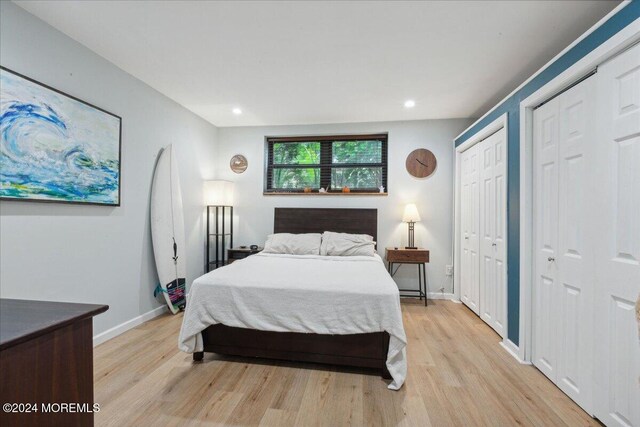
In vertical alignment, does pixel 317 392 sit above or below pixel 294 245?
below

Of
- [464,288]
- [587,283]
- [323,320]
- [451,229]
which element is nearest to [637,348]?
[587,283]

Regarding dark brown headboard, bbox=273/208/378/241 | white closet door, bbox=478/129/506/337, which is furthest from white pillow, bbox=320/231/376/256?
white closet door, bbox=478/129/506/337

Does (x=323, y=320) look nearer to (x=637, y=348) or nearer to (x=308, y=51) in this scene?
(x=637, y=348)

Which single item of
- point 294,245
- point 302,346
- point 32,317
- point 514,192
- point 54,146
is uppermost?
point 54,146

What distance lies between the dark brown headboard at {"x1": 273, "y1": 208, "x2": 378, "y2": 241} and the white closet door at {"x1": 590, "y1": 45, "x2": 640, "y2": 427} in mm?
2639

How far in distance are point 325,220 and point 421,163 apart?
1594mm

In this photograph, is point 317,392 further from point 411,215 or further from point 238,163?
point 238,163

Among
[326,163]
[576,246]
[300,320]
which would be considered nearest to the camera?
[576,246]

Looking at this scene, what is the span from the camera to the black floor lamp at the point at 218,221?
13.8ft

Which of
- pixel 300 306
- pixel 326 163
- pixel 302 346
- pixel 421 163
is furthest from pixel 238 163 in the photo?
pixel 302 346

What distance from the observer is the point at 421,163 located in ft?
13.6

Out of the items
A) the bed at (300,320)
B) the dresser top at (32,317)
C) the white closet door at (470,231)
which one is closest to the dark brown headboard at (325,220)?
the white closet door at (470,231)

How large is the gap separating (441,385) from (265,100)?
332cm

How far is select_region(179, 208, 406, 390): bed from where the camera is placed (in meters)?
2.05
